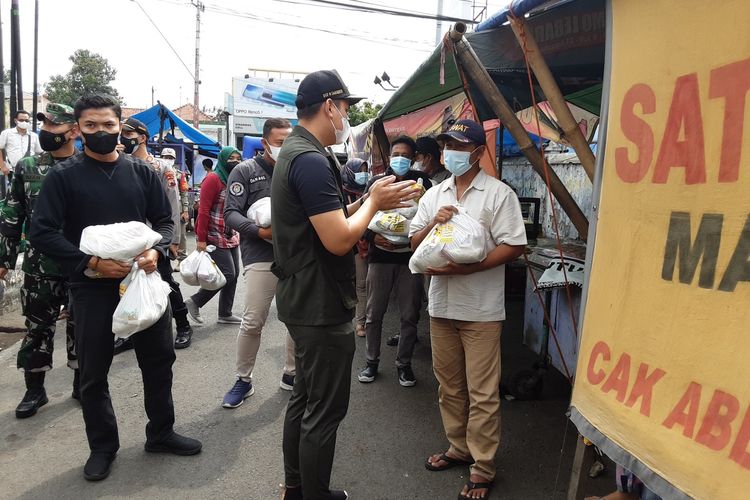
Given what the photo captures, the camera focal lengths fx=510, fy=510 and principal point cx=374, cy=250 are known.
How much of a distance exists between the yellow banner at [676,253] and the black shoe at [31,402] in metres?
3.63

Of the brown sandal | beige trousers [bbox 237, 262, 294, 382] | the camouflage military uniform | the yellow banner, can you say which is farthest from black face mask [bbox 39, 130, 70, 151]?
the yellow banner

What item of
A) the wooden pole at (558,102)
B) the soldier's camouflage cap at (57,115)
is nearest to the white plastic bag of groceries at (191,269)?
the soldier's camouflage cap at (57,115)

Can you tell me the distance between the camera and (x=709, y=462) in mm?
1405

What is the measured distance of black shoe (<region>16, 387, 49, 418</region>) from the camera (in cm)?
354

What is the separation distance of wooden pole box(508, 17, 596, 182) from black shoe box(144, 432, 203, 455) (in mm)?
2744

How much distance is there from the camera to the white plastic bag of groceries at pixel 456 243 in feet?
8.65

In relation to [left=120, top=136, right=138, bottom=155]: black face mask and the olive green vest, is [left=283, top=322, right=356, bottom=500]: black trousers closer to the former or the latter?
the olive green vest

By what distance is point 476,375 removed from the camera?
2768 millimetres

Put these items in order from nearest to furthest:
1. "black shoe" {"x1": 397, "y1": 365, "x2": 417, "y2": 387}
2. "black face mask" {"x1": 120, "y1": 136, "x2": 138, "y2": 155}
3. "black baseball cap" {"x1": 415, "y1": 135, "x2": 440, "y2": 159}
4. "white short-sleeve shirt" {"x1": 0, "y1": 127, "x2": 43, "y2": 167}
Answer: "black shoe" {"x1": 397, "y1": 365, "x2": 417, "y2": 387} < "black baseball cap" {"x1": 415, "y1": 135, "x2": 440, "y2": 159} < "black face mask" {"x1": 120, "y1": 136, "x2": 138, "y2": 155} < "white short-sleeve shirt" {"x1": 0, "y1": 127, "x2": 43, "y2": 167}

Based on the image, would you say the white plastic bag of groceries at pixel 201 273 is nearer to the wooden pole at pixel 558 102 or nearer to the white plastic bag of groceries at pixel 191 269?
the white plastic bag of groceries at pixel 191 269

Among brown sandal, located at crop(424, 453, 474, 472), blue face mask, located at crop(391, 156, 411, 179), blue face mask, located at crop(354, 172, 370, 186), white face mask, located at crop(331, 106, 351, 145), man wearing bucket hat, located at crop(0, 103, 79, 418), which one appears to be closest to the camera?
white face mask, located at crop(331, 106, 351, 145)

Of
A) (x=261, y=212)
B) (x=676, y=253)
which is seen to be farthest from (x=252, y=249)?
(x=676, y=253)

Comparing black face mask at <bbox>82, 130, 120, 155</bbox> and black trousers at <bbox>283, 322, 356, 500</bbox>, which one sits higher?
black face mask at <bbox>82, 130, 120, 155</bbox>

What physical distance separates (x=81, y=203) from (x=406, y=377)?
2693 millimetres
